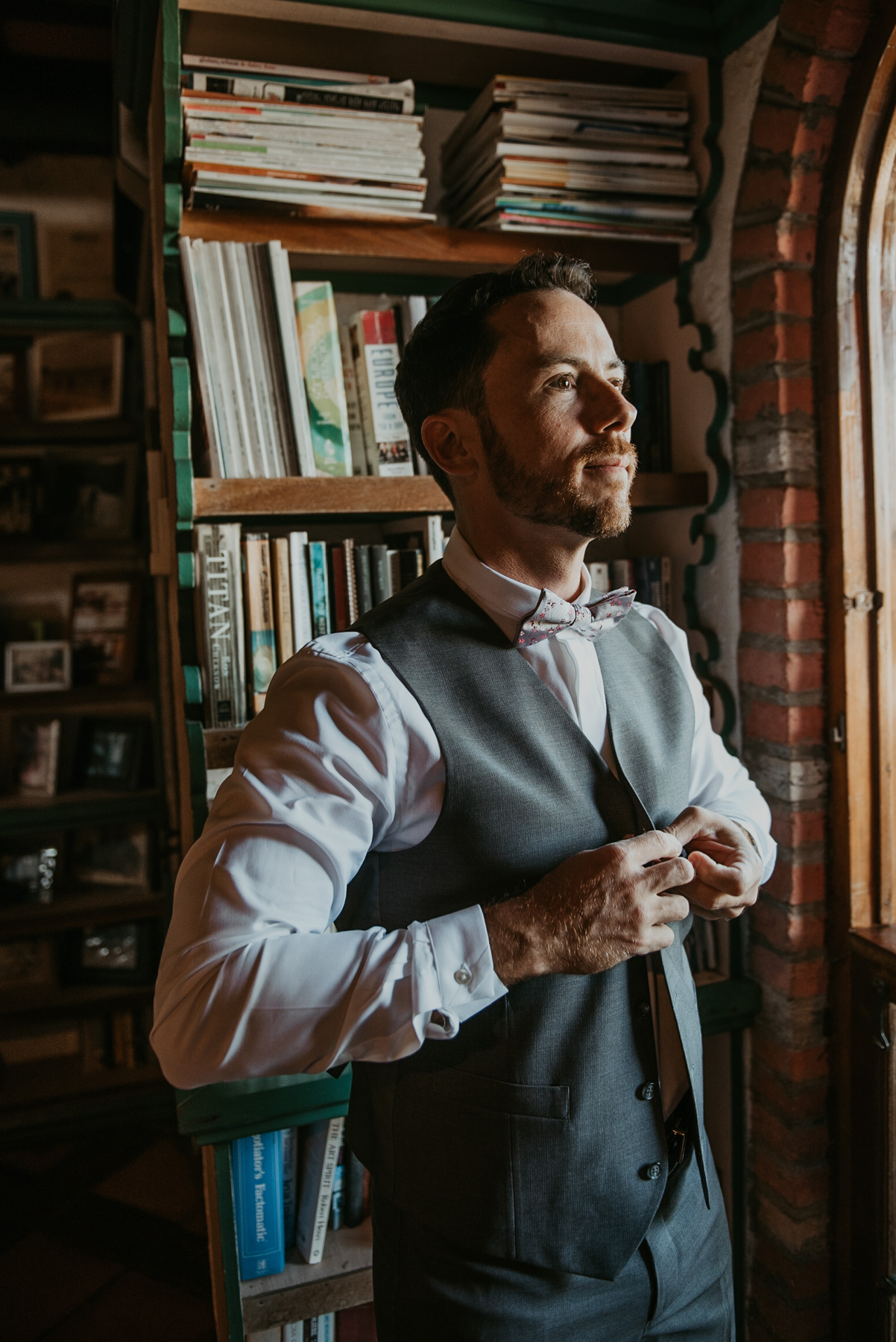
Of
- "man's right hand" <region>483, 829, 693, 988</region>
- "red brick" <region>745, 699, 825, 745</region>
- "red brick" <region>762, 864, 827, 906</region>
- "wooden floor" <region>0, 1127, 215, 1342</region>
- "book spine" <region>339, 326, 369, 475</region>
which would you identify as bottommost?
"wooden floor" <region>0, 1127, 215, 1342</region>

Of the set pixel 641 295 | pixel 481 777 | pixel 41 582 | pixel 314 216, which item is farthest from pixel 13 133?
pixel 481 777

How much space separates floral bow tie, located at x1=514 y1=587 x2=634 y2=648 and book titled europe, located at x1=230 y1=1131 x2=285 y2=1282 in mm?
1028

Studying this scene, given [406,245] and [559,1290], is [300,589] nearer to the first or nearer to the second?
[406,245]

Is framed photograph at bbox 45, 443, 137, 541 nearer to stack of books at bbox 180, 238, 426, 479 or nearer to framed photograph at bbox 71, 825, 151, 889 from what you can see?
framed photograph at bbox 71, 825, 151, 889

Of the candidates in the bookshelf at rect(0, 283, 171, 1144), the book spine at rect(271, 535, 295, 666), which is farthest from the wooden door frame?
the bookshelf at rect(0, 283, 171, 1144)

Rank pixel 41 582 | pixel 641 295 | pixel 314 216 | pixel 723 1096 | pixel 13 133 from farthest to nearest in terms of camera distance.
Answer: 1. pixel 41 582
2. pixel 13 133
3. pixel 641 295
4. pixel 723 1096
5. pixel 314 216

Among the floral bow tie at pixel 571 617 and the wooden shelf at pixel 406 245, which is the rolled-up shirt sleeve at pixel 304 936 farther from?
the wooden shelf at pixel 406 245

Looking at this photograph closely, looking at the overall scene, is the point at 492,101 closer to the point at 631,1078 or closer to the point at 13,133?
the point at 631,1078

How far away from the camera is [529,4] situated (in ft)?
5.16

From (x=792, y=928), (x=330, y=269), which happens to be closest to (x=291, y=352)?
(x=330, y=269)

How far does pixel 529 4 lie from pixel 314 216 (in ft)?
1.84

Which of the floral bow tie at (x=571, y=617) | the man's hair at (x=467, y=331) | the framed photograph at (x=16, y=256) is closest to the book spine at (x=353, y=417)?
the man's hair at (x=467, y=331)

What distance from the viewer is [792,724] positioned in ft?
5.24

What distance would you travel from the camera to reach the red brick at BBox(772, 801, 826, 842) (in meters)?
1.60
